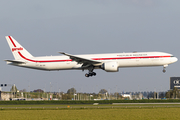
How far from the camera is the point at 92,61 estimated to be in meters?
54.5

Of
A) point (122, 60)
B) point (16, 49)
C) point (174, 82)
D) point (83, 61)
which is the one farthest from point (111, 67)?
point (174, 82)

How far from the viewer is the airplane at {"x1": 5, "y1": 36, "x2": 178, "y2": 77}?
53688 millimetres

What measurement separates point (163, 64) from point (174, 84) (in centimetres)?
10882

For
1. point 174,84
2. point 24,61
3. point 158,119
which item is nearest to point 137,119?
point 158,119

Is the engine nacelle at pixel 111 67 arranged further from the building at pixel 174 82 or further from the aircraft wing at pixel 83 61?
the building at pixel 174 82

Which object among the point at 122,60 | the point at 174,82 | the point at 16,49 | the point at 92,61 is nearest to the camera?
the point at 122,60

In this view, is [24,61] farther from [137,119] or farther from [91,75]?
[137,119]

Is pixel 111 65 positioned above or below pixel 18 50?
below

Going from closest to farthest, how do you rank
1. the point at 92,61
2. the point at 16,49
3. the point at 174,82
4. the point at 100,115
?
the point at 100,115, the point at 92,61, the point at 16,49, the point at 174,82

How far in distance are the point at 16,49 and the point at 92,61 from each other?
63.1 feet

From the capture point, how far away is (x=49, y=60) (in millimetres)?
58406

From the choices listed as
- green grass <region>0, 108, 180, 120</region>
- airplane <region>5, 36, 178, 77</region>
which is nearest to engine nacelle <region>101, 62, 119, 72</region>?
airplane <region>5, 36, 178, 77</region>

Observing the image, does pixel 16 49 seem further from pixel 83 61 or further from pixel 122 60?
pixel 122 60

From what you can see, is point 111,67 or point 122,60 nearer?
point 111,67
